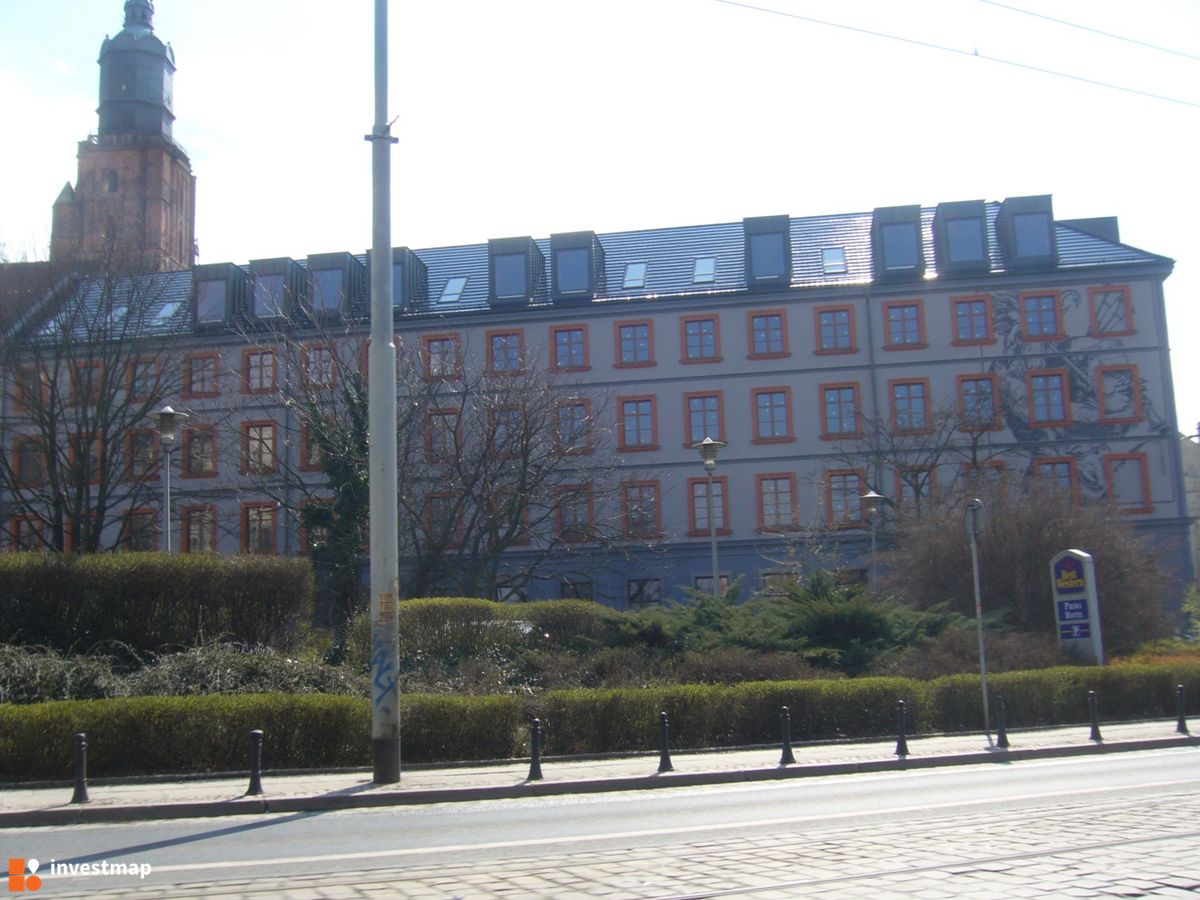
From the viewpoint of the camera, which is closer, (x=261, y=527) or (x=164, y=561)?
(x=164, y=561)

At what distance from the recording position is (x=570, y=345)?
4866cm

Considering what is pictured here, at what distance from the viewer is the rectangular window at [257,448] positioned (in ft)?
128

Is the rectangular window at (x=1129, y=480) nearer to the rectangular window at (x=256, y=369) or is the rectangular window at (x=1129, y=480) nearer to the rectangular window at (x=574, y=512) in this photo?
the rectangular window at (x=574, y=512)

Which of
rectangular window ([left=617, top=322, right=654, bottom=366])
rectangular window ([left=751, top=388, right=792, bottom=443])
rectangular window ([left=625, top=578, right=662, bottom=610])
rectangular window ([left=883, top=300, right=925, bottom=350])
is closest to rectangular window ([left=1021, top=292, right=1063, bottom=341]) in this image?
rectangular window ([left=883, top=300, right=925, bottom=350])

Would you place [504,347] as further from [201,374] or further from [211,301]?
[211,301]

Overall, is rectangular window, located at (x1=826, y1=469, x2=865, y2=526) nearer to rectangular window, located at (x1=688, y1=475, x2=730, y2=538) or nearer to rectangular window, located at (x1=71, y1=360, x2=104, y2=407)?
rectangular window, located at (x1=688, y1=475, x2=730, y2=538)

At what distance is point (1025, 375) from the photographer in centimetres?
4622

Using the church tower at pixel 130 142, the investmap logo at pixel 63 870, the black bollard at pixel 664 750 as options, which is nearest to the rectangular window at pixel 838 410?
Result: the black bollard at pixel 664 750

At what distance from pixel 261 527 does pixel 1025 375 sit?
30858mm

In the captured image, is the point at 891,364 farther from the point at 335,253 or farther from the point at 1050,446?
the point at 335,253

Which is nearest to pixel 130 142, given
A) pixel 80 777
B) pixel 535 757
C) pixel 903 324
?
pixel 903 324

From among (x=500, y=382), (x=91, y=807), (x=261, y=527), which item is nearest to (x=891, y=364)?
(x=500, y=382)

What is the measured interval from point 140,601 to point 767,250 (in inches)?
1333

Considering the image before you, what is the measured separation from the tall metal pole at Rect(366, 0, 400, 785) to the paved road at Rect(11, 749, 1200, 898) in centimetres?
166
